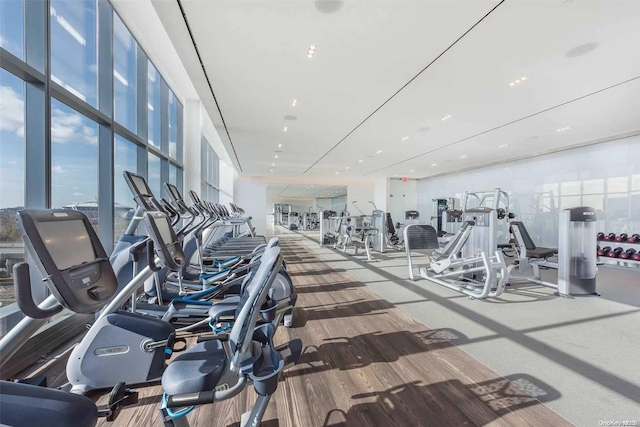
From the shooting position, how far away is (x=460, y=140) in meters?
7.46

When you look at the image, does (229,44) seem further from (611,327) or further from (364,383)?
(611,327)

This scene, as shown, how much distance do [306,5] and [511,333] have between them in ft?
12.0

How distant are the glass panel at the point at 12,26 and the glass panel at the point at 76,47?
0.21 metres

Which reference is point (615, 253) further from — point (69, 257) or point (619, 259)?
point (69, 257)

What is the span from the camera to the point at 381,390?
1.94 metres

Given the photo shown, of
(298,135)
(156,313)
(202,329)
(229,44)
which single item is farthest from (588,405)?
(298,135)

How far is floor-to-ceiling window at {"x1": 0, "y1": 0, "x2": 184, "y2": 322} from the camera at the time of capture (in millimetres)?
2225

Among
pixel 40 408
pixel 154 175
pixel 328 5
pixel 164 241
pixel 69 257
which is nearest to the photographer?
pixel 40 408

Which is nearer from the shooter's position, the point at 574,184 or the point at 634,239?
the point at 634,239

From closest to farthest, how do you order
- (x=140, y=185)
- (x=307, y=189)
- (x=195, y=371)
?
(x=195, y=371)
(x=140, y=185)
(x=307, y=189)

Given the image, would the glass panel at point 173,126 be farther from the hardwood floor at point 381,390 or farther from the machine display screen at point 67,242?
the machine display screen at point 67,242

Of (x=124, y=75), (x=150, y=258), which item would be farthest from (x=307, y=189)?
(x=150, y=258)

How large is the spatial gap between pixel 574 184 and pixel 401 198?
26.1 feet

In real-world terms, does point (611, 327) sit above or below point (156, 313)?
below
